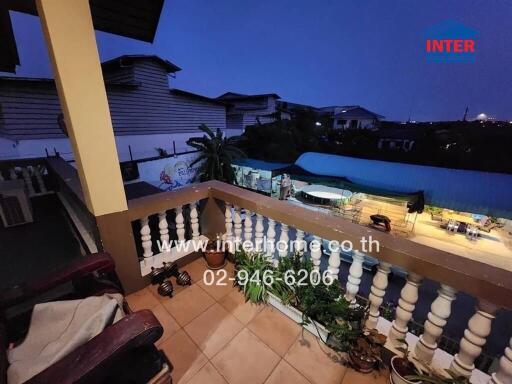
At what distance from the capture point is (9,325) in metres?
1.16

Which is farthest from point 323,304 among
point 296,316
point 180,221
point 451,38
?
point 451,38

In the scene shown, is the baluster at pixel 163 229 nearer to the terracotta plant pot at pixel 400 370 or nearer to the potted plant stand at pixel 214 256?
the potted plant stand at pixel 214 256

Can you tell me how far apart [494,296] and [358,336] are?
82cm

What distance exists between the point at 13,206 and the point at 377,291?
4.71 meters

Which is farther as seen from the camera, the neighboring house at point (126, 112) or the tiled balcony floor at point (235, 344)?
the neighboring house at point (126, 112)

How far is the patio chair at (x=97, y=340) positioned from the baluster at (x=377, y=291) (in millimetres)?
1370

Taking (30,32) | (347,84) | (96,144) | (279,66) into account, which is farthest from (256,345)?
(347,84)

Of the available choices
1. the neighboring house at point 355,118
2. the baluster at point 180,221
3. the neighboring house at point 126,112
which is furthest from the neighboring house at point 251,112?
the baluster at point 180,221

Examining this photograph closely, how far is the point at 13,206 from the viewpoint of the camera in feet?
9.96

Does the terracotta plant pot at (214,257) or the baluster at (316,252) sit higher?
A: the baluster at (316,252)

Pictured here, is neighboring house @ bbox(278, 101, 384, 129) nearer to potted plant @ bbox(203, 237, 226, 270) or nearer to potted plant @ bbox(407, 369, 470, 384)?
potted plant @ bbox(203, 237, 226, 270)

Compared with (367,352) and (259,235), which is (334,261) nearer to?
(367,352)

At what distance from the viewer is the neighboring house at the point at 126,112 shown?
20.8ft

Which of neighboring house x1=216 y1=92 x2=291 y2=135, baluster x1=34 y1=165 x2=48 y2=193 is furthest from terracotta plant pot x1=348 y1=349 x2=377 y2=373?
neighboring house x1=216 y1=92 x2=291 y2=135
